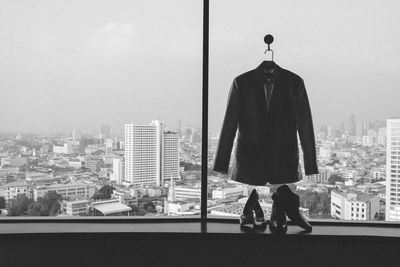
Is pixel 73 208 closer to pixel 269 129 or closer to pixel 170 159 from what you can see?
pixel 170 159

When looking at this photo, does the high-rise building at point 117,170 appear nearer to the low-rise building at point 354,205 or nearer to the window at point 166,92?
the window at point 166,92

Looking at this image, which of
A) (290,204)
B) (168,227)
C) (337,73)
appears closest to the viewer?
(290,204)

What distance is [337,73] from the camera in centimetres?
213

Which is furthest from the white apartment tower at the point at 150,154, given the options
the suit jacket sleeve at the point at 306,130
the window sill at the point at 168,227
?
the suit jacket sleeve at the point at 306,130

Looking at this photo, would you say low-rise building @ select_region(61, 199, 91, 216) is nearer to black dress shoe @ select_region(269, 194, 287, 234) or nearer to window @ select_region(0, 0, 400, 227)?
window @ select_region(0, 0, 400, 227)

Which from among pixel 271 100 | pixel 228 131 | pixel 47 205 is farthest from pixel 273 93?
pixel 47 205

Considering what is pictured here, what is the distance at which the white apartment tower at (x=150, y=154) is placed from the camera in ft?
7.20

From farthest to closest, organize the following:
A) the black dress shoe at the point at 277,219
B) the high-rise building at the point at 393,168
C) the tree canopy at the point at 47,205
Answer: the tree canopy at the point at 47,205 → the high-rise building at the point at 393,168 → the black dress shoe at the point at 277,219

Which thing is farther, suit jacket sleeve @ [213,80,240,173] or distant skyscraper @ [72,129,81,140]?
distant skyscraper @ [72,129,81,140]

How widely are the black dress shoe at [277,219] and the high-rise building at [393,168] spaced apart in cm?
66

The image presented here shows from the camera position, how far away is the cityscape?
213cm

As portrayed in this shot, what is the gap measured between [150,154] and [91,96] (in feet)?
1.55

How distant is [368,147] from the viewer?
213 cm

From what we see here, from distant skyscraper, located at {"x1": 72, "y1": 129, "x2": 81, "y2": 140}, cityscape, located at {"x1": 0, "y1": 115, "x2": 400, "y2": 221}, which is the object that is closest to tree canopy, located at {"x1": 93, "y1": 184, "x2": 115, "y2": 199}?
cityscape, located at {"x1": 0, "y1": 115, "x2": 400, "y2": 221}
